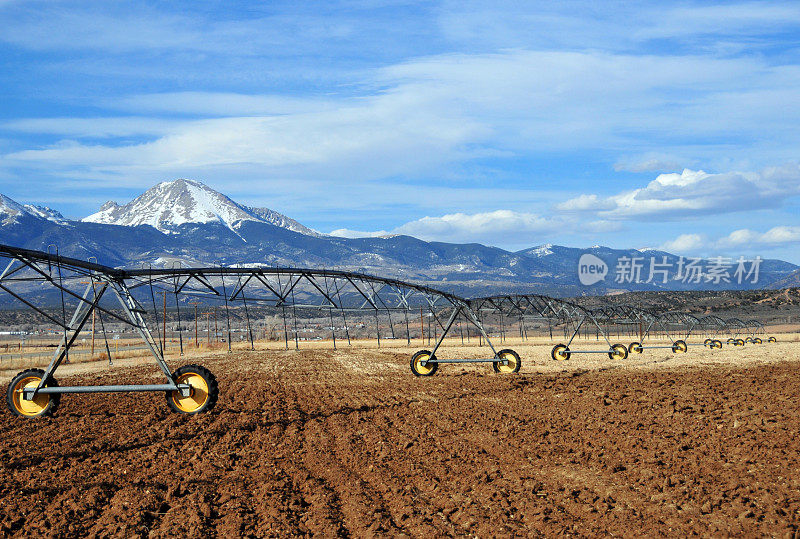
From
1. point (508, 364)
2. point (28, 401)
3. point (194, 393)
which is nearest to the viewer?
point (194, 393)

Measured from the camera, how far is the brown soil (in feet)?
29.6

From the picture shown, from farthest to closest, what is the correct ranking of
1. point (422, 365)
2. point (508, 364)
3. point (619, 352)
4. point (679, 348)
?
point (679, 348), point (619, 352), point (508, 364), point (422, 365)

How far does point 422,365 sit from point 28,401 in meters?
16.3

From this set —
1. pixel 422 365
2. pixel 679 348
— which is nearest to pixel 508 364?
pixel 422 365

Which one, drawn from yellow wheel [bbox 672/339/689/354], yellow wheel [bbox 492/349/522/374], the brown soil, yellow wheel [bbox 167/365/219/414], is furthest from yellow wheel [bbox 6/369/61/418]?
yellow wheel [bbox 672/339/689/354]

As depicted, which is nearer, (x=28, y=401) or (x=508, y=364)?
(x=28, y=401)

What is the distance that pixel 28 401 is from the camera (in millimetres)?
17531

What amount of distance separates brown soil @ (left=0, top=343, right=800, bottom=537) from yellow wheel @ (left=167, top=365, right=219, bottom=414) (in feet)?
1.24

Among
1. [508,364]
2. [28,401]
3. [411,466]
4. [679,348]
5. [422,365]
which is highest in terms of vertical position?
[28,401]

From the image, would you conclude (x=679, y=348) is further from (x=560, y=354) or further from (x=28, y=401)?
(x=28, y=401)

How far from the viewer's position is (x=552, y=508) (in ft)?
31.1

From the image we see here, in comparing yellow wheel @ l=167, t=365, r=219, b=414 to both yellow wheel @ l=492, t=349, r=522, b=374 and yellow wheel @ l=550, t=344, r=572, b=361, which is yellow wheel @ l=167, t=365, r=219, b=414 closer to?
yellow wheel @ l=492, t=349, r=522, b=374

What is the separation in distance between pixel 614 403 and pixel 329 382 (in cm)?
1253

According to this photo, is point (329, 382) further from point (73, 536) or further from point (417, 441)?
point (73, 536)
